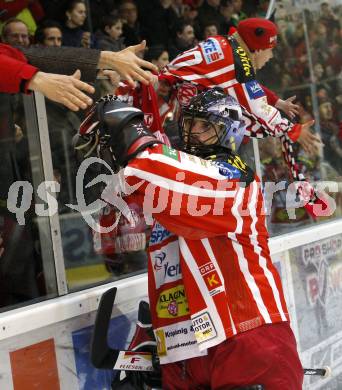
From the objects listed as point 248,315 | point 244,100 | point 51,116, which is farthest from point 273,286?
point 244,100

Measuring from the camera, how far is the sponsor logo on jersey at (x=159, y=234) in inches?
96.0

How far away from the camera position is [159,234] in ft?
8.08

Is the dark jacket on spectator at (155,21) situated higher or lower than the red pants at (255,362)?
higher

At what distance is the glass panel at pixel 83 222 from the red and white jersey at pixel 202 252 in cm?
32

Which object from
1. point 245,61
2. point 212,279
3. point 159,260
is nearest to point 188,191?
point 212,279

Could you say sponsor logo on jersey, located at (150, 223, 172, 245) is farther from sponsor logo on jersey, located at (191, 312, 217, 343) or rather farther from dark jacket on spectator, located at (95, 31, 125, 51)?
dark jacket on spectator, located at (95, 31, 125, 51)

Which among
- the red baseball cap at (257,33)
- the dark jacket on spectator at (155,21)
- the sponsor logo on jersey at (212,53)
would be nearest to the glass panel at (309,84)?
the red baseball cap at (257,33)

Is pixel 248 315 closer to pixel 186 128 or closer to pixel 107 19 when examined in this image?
pixel 186 128

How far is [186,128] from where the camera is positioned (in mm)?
2373

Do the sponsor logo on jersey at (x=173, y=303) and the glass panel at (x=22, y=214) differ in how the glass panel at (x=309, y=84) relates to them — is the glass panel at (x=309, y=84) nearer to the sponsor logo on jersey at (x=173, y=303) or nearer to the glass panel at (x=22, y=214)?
the sponsor logo on jersey at (x=173, y=303)

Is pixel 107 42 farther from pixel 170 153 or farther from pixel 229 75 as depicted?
pixel 170 153

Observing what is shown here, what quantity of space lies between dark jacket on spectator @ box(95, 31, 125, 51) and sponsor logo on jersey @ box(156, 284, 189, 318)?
250 centimetres

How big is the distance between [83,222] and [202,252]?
0.60m

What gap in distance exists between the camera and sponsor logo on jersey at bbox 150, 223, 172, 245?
2.44 meters
